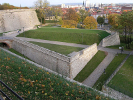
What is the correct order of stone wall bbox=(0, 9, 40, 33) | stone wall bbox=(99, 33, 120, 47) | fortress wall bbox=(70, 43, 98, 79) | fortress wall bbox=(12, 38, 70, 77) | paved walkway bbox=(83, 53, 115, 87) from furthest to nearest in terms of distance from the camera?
stone wall bbox=(0, 9, 40, 33) → stone wall bbox=(99, 33, 120, 47) → fortress wall bbox=(70, 43, 98, 79) → fortress wall bbox=(12, 38, 70, 77) → paved walkway bbox=(83, 53, 115, 87)

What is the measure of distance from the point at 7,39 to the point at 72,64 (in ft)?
53.4

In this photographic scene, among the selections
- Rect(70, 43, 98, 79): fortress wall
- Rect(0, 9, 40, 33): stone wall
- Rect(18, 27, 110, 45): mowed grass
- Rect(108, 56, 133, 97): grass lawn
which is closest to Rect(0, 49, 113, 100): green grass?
Rect(108, 56, 133, 97): grass lawn

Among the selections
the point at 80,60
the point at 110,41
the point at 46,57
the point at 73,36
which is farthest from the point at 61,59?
the point at 110,41

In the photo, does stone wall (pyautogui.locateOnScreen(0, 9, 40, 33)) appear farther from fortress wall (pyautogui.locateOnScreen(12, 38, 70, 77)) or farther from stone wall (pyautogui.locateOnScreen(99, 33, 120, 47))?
stone wall (pyautogui.locateOnScreen(99, 33, 120, 47))

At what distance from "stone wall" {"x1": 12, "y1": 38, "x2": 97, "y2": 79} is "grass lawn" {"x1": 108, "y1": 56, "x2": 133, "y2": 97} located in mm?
4567

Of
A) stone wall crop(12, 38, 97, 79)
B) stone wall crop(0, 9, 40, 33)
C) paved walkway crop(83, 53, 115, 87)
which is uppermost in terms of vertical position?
stone wall crop(0, 9, 40, 33)

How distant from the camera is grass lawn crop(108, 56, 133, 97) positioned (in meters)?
10.9

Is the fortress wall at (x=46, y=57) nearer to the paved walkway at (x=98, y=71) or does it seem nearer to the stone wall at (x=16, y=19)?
the paved walkway at (x=98, y=71)

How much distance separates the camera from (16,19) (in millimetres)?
39562

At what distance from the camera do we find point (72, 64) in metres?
14.5

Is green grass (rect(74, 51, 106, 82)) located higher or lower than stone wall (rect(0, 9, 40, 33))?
lower

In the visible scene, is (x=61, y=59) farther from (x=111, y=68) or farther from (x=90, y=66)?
(x=111, y=68)

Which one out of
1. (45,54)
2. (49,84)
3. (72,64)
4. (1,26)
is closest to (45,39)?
(45,54)

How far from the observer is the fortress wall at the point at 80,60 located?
1478 centimetres
